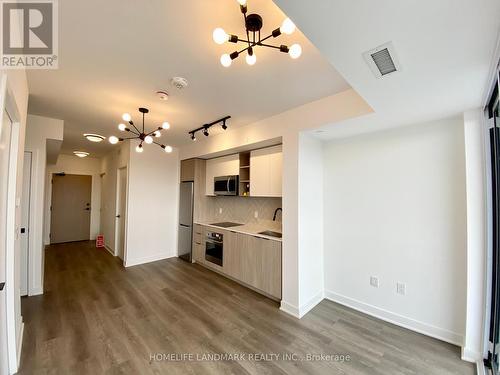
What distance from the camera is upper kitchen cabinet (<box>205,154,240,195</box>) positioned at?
404cm

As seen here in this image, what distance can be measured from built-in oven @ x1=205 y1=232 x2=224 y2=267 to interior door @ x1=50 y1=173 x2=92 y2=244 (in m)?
5.14

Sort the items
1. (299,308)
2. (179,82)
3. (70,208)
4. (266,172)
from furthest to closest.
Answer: (70,208), (266,172), (299,308), (179,82)

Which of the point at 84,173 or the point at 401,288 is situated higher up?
the point at 84,173

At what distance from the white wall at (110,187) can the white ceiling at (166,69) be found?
1.54 meters

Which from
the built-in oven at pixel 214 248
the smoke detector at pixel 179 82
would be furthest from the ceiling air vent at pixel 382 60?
the built-in oven at pixel 214 248

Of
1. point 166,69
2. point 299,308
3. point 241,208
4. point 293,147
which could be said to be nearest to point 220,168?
point 241,208

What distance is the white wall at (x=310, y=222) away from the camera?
2.79 metres

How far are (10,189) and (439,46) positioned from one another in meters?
3.30

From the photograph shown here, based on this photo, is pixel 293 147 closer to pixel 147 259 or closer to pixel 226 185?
pixel 226 185

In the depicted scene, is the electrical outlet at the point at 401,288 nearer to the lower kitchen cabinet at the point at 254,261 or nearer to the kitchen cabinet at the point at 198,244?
the lower kitchen cabinet at the point at 254,261

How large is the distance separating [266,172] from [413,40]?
8.03ft

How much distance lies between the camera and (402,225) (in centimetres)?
256


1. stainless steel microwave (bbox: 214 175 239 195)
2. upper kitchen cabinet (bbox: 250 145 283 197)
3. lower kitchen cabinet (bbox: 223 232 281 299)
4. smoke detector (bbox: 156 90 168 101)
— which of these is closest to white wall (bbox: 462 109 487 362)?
lower kitchen cabinet (bbox: 223 232 281 299)

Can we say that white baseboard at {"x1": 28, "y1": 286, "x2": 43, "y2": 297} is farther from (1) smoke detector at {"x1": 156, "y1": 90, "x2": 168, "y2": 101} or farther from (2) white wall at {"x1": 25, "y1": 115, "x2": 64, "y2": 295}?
(1) smoke detector at {"x1": 156, "y1": 90, "x2": 168, "y2": 101}
